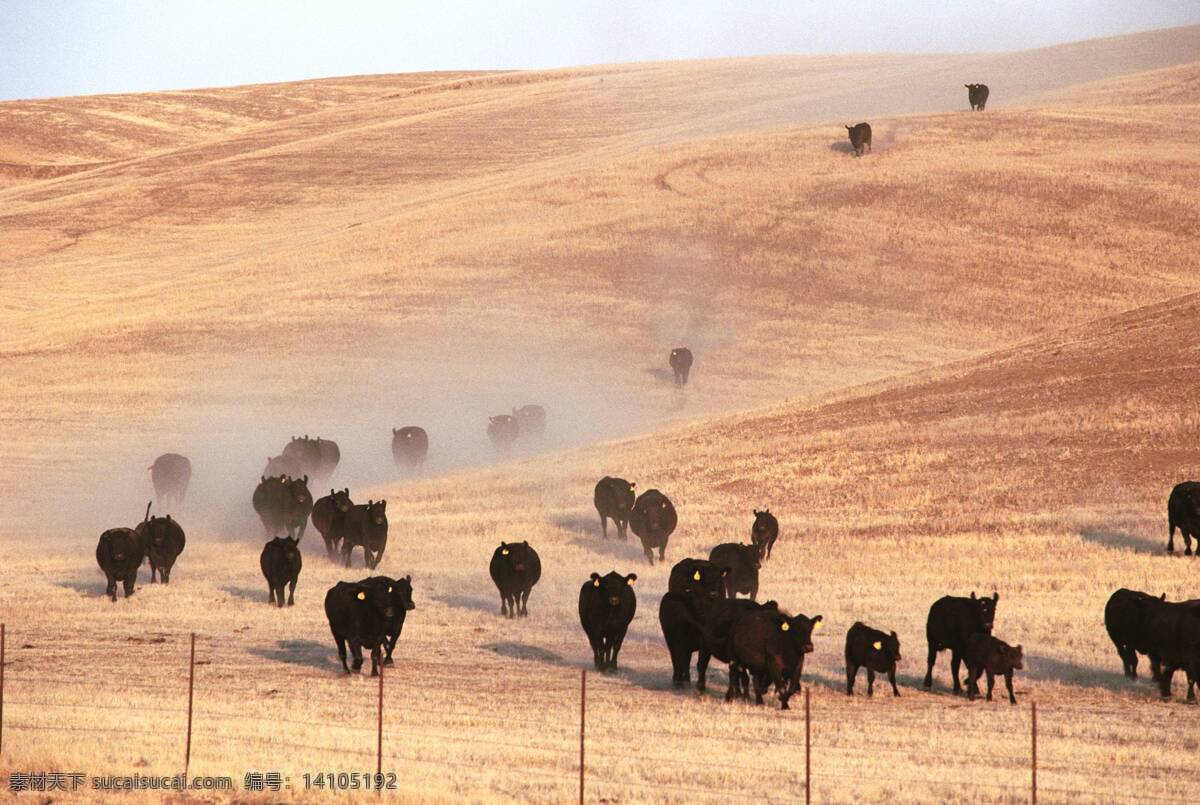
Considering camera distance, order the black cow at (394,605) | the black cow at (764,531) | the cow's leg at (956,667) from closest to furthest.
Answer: the cow's leg at (956,667), the black cow at (394,605), the black cow at (764,531)

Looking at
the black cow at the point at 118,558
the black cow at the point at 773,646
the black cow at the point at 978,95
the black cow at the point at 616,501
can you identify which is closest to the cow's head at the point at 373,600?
the black cow at the point at 773,646

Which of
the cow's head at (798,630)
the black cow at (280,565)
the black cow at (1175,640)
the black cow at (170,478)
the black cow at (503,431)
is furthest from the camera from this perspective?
the black cow at (503,431)

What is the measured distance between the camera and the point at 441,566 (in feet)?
96.6

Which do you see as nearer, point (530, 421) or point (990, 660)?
point (990, 660)

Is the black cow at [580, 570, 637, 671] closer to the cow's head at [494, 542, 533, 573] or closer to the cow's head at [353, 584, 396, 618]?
the cow's head at [353, 584, 396, 618]

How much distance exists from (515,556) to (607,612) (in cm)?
418

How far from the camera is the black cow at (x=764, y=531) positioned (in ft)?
95.9

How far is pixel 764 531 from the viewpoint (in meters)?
29.3

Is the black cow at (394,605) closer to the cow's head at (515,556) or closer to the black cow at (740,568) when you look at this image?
the cow's head at (515,556)

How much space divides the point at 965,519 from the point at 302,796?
20.7 m

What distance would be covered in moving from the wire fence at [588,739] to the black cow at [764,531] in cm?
927

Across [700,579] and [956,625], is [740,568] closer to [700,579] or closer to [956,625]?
[700,579]

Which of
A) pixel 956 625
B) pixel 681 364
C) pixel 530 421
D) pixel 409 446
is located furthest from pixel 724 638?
pixel 681 364

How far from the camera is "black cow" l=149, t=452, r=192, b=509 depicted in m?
38.7
